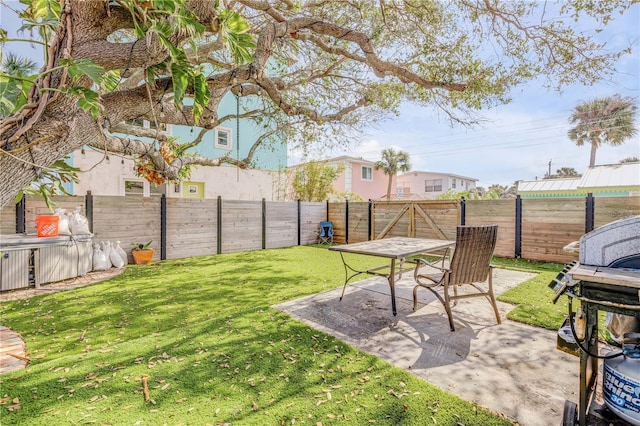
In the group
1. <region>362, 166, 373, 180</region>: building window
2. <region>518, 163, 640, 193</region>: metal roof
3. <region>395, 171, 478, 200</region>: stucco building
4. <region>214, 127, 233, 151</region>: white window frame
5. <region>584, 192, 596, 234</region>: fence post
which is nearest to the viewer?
<region>584, 192, 596, 234</region>: fence post

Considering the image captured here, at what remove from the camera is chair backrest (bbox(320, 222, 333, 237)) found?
11.7m

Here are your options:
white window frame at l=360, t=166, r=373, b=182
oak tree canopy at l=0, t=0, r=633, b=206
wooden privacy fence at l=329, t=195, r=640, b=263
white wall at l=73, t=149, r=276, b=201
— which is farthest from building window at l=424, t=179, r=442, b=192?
oak tree canopy at l=0, t=0, r=633, b=206

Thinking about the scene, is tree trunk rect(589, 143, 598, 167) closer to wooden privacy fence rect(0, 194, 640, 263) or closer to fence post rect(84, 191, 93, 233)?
wooden privacy fence rect(0, 194, 640, 263)

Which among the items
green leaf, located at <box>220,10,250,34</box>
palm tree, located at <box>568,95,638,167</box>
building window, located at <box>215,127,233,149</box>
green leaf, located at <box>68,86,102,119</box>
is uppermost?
palm tree, located at <box>568,95,638,167</box>

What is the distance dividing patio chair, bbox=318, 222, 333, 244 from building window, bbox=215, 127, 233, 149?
18.7 ft

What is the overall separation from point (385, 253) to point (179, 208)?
6851mm

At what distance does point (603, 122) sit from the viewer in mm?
20609

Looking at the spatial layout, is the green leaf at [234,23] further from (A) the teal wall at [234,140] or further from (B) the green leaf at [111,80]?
(A) the teal wall at [234,140]

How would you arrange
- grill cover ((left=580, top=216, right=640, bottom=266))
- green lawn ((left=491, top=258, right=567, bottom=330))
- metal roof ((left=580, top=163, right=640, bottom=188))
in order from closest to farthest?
grill cover ((left=580, top=216, right=640, bottom=266)) < green lawn ((left=491, top=258, right=567, bottom=330)) < metal roof ((left=580, top=163, right=640, bottom=188))

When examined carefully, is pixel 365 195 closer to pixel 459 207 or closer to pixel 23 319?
pixel 459 207

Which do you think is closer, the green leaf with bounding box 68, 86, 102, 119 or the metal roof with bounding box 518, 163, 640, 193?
the green leaf with bounding box 68, 86, 102, 119

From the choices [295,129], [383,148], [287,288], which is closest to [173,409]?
[287,288]

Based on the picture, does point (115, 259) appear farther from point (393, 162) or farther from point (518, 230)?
point (393, 162)

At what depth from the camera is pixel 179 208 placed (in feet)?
27.9
